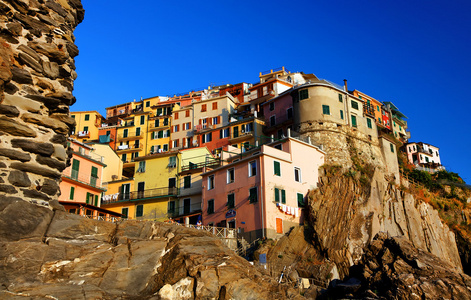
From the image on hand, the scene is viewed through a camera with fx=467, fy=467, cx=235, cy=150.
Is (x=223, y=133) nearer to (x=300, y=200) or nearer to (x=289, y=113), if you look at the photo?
(x=289, y=113)

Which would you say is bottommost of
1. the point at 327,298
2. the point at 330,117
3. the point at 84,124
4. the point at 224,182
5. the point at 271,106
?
the point at 327,298

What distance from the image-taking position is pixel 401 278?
122 ft

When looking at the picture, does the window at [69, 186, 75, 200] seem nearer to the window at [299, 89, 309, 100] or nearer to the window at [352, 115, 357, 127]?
the window at [299, 89, 309, 100]

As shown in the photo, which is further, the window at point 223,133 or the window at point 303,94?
the window at point 223,133

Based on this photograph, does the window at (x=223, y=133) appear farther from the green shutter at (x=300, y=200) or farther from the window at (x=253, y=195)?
the window at (x=253, y=195)

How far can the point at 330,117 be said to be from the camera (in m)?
58.7

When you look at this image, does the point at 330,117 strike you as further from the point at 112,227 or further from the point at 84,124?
the point at 84,124

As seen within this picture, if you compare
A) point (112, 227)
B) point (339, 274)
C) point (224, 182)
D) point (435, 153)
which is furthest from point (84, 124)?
point (112, 227)

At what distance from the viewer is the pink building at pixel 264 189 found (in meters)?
46.1

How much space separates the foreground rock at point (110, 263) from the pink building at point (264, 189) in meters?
33.8

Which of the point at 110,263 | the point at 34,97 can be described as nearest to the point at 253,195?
the point at 110,263

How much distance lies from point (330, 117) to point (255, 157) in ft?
50.4

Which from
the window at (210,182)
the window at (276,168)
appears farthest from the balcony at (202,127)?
the window at (276,168)

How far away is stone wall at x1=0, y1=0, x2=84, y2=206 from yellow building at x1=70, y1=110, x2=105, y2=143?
85.1 m
